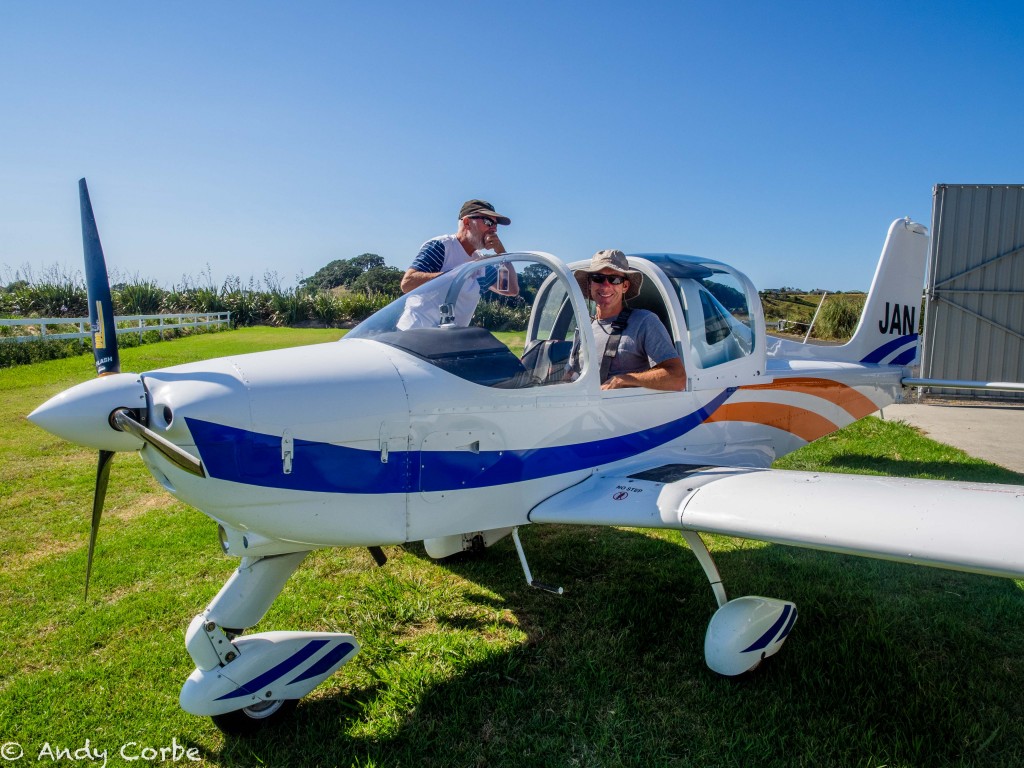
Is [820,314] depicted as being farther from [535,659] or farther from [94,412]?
[94,412]

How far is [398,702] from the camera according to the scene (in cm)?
287

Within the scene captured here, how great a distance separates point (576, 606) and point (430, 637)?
35.9 inches

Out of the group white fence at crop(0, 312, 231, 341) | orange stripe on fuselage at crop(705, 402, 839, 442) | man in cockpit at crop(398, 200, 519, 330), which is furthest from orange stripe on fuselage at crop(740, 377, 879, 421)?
white fence at crop(0, 312, 231, 341)

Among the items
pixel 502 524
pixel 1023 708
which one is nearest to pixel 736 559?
pixel 1023 708

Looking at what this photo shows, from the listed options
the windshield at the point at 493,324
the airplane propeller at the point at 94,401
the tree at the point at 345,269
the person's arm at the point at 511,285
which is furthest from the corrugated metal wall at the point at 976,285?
the tree at the point at 345,269

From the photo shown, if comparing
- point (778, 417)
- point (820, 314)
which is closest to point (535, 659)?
point (778, 417)

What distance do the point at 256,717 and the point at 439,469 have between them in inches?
52.0

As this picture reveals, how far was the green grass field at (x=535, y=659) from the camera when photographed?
8.54 feet

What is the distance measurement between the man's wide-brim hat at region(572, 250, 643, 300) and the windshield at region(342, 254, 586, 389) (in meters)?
0.36

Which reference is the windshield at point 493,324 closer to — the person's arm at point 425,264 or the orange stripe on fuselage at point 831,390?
the person's arm at point 425,264

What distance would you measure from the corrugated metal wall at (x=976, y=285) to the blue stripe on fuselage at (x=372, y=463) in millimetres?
11178

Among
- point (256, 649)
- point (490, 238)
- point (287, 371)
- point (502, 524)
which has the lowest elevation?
point (256, 649)

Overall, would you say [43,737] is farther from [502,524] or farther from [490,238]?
[490,238]

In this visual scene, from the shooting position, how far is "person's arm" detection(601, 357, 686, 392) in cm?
360
